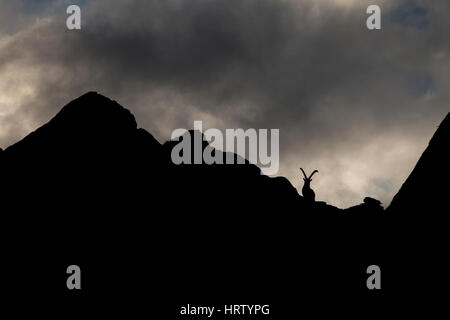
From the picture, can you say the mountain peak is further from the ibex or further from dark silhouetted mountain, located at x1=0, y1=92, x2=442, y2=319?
the ibex

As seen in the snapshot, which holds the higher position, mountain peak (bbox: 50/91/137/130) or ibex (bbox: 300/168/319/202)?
mountain peak (bbox: 50/91/137/130)

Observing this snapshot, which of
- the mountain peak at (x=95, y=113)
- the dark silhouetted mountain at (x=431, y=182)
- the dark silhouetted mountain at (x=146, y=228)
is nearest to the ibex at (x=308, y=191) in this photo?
the dark silhouetted mountain at (x=146, y=228)

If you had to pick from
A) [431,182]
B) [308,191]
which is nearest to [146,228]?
[308,191]

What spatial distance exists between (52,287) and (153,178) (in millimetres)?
12457

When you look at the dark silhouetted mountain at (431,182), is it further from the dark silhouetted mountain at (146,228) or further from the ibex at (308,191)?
the ibex at (308,191)

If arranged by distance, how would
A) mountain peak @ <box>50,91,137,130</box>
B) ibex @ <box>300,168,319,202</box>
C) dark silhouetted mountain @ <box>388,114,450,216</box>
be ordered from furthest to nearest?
1. ibex @ <box>300,168,319,202</box>
2. mountain peak @ <box>50,91,137,130</box>
3. dark silhouetted mountain @ <box>388,114,450,216</box>

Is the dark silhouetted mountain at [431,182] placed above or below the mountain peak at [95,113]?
below

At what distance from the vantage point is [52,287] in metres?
30.9

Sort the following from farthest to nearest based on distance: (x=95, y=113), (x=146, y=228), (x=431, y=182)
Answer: (x=95, y=113) → (x=146, y=228) → (x=431, y=182)

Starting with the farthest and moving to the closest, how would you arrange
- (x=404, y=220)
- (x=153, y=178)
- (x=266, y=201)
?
(x=266, y=201), (x=153, y=178), (x=404, y=220)

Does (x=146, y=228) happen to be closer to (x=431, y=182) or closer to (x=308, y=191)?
(x=308, y=191)

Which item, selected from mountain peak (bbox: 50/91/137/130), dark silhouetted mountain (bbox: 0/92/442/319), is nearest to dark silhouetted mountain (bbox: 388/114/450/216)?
dark silhouetted mountain (bbox: 0/92/442/319)
